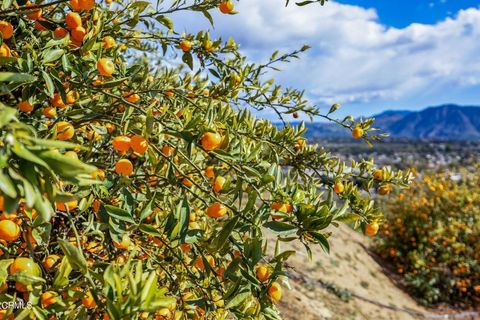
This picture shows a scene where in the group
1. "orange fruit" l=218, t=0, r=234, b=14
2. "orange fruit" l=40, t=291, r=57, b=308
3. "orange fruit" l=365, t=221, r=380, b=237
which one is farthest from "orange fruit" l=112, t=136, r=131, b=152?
"orange fruit" l=365, t=221, r=380, b=237

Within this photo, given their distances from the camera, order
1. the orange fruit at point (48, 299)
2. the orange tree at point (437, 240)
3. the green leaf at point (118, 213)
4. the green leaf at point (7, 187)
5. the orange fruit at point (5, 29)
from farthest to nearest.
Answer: the orange tree at point (437, 240) < the orange fruit at point (5, 29) < the green leaf at point (118, 213) < the orange fruit at point (48, 299) < the green leaf at point (7, 187)

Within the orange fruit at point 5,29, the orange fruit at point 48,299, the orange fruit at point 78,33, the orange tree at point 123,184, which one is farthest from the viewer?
the orange fruit at point 78,33

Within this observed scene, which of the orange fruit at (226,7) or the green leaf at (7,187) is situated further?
the orange fruit at (226,7)

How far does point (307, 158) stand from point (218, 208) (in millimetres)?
872

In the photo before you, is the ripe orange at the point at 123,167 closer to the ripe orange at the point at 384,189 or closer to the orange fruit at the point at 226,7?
the orange fruit at the point at 226,7

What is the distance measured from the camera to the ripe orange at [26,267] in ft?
3.37

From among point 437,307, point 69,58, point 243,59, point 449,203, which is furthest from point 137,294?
point 449,203

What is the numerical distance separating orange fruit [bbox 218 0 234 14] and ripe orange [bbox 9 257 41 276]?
135 centimetres

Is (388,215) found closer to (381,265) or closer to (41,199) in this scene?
(381,265)

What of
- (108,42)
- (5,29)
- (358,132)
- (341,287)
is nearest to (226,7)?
(108,42)

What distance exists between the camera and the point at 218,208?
129cm

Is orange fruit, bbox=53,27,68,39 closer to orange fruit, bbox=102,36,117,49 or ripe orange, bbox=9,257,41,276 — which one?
orange fruit, bbox=102,36,117,49

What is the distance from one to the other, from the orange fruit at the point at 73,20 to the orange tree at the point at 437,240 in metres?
7.59

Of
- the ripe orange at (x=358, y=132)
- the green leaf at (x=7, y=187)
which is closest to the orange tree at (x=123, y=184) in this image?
the green leaf at (x=7, y=187)
